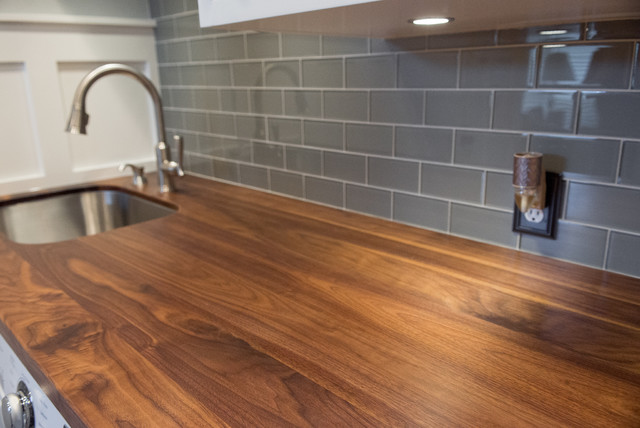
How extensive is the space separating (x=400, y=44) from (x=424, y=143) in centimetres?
22

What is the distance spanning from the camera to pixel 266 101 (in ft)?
4.54

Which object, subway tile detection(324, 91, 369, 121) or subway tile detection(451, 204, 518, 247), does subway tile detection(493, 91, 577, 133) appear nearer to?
subway tile detection(451, 204, 518, 247)

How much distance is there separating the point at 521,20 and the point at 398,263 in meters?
0.45

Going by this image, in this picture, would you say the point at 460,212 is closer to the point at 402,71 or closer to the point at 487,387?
the point at 402,71

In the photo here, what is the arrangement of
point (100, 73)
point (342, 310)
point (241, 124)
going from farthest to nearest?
1. point (241, 124)
2. point (100, 73)
3. point (342, 310)

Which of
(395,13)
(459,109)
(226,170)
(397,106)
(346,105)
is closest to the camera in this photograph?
(395,13)

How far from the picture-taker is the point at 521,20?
29.6 inches

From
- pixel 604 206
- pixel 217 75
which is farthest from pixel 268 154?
pixel 604 206

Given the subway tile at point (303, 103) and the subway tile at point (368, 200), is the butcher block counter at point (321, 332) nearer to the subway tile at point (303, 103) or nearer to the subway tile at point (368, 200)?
the subway tile at point (368, 200)

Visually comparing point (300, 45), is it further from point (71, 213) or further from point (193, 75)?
point (71, 213)

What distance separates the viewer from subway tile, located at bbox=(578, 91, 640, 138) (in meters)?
0.75

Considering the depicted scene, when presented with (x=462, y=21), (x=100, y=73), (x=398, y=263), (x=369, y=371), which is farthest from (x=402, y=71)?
(x=100, y=73)

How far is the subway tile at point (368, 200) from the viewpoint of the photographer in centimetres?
115

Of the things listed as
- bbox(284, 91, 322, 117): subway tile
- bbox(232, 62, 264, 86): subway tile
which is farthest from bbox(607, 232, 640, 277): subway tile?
bbox(232, 62, 264, 86): subway tile
